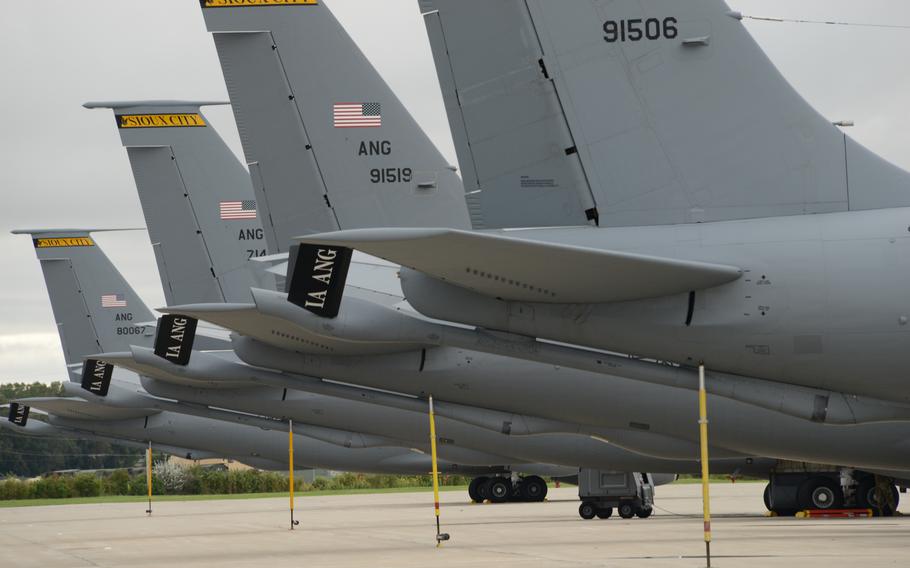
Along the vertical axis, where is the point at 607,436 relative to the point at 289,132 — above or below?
below

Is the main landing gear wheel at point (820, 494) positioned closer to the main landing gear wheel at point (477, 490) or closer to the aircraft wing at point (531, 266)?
the main landing gear wheel at point (477, 490)

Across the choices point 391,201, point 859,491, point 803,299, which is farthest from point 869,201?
point 859,491

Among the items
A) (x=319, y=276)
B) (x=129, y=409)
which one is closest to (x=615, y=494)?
(x=319, y=276)

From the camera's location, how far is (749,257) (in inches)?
460

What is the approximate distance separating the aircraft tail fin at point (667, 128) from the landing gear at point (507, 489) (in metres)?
27.4

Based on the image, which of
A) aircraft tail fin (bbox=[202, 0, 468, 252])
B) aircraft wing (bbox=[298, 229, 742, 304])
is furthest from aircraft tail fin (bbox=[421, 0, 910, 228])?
aircraft tail fin (bbox=[202, 0, 468, 252])

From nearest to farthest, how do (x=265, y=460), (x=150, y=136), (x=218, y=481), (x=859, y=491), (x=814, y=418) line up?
(x=814, y=418), (x=859, y=491), (x=150, y=136), (x=265, y=460), (x=218, y=481)

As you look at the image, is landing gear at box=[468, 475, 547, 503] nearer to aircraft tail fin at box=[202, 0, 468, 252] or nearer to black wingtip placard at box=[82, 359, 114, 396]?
black wingtip placard at box=[82, 359, 114, 396]

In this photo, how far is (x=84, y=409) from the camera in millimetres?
39625

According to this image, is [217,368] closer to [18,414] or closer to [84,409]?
[84,409]

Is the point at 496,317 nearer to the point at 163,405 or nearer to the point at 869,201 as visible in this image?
the point at 869,201

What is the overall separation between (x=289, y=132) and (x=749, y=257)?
11102 millimetres

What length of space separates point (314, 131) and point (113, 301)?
24942 mm

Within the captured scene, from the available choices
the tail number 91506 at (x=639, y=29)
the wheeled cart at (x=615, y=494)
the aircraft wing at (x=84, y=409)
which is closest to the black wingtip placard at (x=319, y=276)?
the tail number 91506 at (x=639, y=29)
